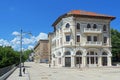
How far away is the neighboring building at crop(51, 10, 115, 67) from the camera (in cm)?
6291

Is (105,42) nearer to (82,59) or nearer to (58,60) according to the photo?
(82,59)

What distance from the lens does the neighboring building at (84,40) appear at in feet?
206

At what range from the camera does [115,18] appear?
220ft

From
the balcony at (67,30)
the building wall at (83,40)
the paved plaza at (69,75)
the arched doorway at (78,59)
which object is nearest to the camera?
the paved plaza at (69,75)

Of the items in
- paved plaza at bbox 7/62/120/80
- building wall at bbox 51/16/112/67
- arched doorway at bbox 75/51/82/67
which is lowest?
paved plaza at bbox 7/62/120/80

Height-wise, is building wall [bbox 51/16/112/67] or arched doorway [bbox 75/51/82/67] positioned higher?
building wall [bbox 51/16/112/67]

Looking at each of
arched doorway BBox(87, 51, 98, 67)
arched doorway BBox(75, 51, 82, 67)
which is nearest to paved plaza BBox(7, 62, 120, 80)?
arched doorway BBox(75, 51, 82, 67)

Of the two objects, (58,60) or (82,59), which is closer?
(82,59)

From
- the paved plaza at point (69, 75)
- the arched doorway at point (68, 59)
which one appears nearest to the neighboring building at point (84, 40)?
the arched doorway at point (68, 59)

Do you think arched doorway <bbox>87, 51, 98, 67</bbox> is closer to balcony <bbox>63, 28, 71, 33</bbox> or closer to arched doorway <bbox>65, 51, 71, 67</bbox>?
arched doorway <bbox>65, 51, 71, 67</bbox>

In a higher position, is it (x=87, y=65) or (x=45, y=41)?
(x=45, y=41)

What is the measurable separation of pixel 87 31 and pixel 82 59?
720 centimetres

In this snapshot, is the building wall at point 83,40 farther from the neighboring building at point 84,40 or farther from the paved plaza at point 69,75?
the paved plaza at point 69,75

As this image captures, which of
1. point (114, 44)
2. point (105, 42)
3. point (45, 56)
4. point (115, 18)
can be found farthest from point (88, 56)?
point (45, 56)
